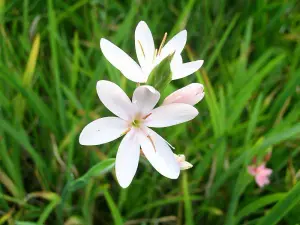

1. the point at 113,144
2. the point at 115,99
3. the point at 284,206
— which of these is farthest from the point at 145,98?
the point at 113,144

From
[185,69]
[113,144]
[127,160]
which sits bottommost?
[127,160]

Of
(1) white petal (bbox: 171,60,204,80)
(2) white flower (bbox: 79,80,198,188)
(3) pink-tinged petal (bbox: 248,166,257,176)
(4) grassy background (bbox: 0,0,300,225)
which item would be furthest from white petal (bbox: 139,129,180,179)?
(3) pink-tinged petal (bbox: 248,166,257,176)

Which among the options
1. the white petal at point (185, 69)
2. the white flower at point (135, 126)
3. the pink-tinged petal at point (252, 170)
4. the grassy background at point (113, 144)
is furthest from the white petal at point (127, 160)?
the pink-tinged petal at point (252, 170)

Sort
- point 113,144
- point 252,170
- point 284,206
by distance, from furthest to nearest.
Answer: point 113,144 → point 252,170 → point 284,206

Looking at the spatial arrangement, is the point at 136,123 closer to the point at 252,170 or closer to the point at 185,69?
the point at 185,69

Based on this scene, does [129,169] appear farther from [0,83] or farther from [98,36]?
[98,36]

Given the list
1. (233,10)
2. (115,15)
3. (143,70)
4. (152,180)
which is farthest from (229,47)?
(143,70)

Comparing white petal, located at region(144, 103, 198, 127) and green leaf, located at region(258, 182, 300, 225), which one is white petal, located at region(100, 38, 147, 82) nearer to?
white petal, located at region(144, 103, 198, 127)
